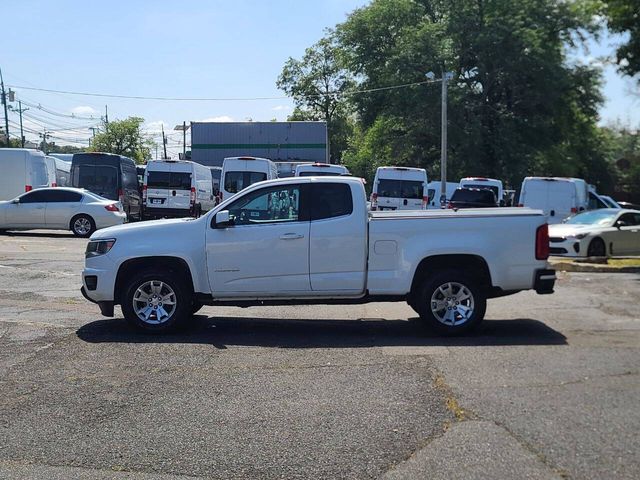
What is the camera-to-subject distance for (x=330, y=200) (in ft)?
28.1

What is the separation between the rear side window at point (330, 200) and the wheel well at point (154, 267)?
173cm

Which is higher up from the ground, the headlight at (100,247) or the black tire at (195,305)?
the headlight at (100,247)

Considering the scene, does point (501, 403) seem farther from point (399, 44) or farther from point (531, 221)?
point (399, 44)

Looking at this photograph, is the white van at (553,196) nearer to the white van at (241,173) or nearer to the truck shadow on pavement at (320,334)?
the white van at (241,173)

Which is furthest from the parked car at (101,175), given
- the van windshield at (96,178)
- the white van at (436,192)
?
the white van at (436,192)

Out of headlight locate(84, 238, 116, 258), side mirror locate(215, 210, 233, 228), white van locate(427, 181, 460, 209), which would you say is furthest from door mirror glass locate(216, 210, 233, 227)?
white van locate(427, 181, 460, 209)

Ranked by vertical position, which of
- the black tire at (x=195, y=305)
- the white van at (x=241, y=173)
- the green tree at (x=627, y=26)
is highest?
the green tree at (x=627, y=26)

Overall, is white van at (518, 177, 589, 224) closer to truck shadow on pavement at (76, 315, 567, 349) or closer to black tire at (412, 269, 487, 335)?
truck shadow on pavement at (76, 315, 567, 349)

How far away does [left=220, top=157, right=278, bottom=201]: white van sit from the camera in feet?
77.7

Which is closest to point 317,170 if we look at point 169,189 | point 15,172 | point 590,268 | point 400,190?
point 400,190

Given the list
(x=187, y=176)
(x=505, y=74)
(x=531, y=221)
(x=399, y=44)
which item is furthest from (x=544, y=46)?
(x=531, y=221)

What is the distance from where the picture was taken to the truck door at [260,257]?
8.43 m

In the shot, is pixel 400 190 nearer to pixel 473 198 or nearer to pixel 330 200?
pixel 473 198

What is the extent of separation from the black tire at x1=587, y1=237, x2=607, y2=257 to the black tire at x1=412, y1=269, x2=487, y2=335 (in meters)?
9.13
